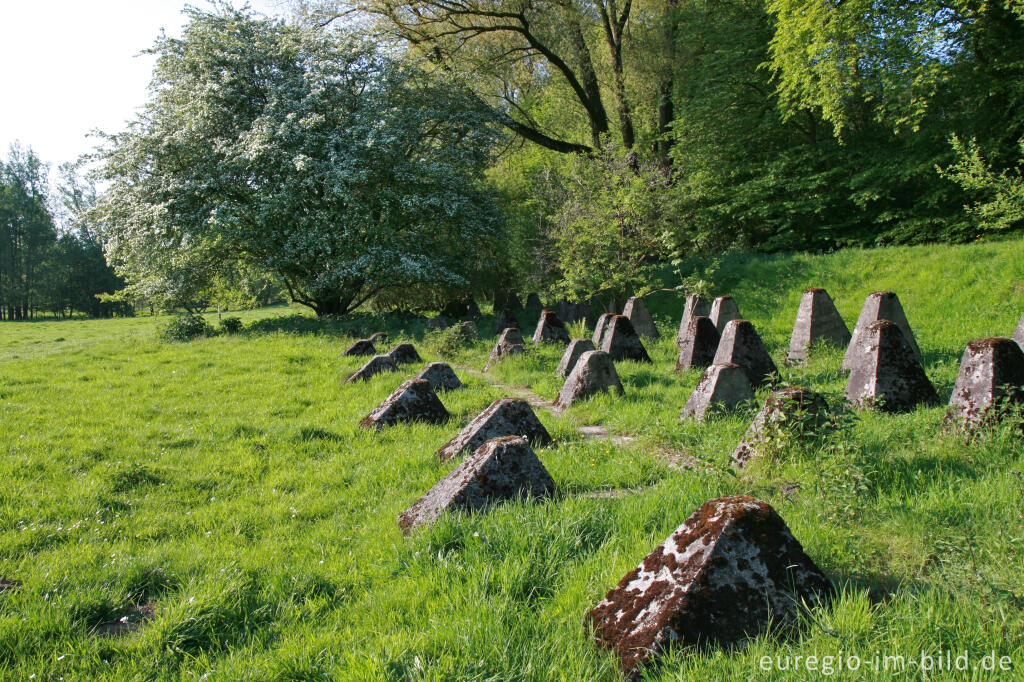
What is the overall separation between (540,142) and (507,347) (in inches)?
659

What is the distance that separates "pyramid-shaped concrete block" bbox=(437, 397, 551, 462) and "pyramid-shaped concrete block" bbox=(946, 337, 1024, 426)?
3.98 metres

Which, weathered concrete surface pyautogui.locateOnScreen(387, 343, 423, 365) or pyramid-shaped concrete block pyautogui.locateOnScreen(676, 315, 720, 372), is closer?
pyramid-shaped concrete block pyautogui.locateOnScreen(676, 315, 720, 372)

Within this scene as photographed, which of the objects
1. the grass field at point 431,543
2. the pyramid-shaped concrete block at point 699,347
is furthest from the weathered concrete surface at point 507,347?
the grass field at point 431,543

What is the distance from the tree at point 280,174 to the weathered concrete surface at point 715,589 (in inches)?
690

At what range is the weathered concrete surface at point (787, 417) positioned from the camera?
4.73m

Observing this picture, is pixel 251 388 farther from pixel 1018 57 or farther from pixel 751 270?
pixel 1018 57

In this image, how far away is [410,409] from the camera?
7.54 meters

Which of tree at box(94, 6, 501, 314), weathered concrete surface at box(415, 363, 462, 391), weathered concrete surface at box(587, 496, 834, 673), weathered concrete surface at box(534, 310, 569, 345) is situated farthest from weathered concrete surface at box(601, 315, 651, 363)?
tree at box(94, 6, 501, 314)

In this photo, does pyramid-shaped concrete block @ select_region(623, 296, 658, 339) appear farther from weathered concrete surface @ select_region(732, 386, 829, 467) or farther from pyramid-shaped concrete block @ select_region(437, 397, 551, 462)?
weathered concrete surface @ select_region(732, 386, 829, 467)

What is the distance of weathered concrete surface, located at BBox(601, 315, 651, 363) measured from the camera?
11.2 meters

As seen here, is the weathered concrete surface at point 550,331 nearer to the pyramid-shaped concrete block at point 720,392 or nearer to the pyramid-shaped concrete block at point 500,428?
the pyramid-shaped concrete block at point 720,392

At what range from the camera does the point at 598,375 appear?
8250mm

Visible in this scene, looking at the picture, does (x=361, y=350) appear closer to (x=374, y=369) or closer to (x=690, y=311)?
(x=374, y=369)

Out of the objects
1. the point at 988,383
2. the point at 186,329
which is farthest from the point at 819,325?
the point at 186,329
